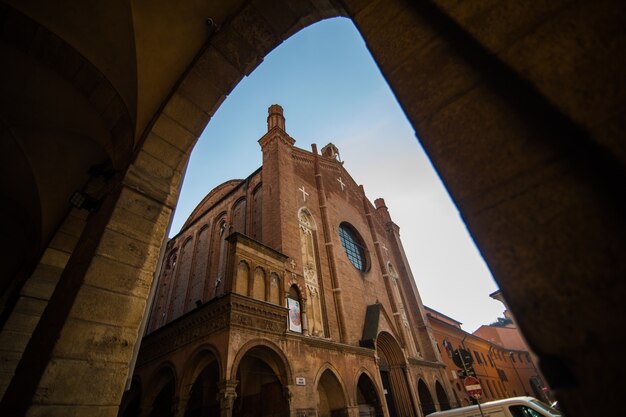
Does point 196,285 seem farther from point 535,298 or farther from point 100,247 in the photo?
point 535,298

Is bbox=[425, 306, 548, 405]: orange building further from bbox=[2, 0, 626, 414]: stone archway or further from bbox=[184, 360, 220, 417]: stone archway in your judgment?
bbox=[2, 0, 626, 414]: stone archway

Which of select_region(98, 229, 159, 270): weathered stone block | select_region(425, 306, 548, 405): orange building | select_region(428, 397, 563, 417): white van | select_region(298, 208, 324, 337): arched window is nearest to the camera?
select_region(98, 229, 159, 270): weathered stone block

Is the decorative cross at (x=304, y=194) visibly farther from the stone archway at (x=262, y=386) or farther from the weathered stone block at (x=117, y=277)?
the weathered stone block at (x=117, y=277)

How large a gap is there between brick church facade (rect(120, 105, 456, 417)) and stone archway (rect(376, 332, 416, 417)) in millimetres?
45

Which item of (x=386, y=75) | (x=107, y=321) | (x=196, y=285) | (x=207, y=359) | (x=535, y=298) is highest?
(x=196, y=285)

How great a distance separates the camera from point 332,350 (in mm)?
9836

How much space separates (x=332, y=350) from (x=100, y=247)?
903 cm

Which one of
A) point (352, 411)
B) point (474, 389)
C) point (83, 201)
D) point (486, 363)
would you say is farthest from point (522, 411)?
point (486, 363)

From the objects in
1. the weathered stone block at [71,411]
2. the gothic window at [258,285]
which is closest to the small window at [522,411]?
the gothic window at [258,285]

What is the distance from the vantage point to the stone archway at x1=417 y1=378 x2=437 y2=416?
13.6 meters

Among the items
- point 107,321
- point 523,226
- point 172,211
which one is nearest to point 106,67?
point 172,211

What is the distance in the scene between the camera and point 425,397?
14172 mm

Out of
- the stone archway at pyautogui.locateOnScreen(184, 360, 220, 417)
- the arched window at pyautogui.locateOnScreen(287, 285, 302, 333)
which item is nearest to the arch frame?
the arched window at pyautogui.locateOnScreen(287, 285, 302, 333)

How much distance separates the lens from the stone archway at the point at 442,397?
49.0 ft
